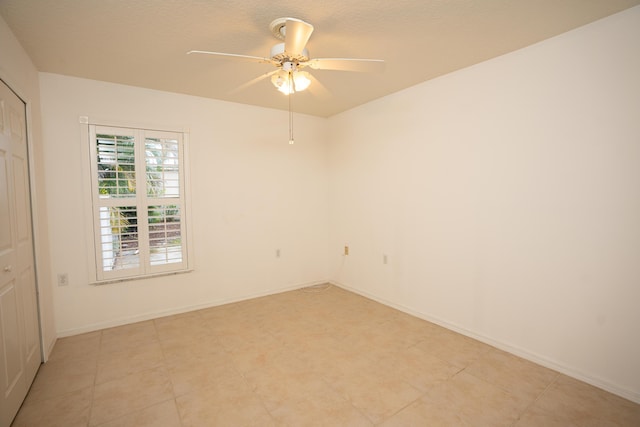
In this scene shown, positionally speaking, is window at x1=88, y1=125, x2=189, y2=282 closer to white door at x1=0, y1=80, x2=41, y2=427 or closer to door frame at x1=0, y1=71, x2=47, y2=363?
door frame at x1=0, y1=71, x2=47, y2=363

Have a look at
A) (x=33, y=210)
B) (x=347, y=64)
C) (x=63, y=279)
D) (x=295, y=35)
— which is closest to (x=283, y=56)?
(x=295, y=35)

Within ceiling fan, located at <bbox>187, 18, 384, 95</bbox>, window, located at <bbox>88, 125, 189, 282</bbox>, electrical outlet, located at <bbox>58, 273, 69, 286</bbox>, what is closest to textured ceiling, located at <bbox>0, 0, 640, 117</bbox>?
ceiling fan, located at <bbox>187, 18, 384, 95</bbox>

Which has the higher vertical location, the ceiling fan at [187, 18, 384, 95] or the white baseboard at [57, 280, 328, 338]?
the ceiling fan at [187, 18, 384, 95]

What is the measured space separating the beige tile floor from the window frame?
577 millimetres

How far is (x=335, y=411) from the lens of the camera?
74.9 inches

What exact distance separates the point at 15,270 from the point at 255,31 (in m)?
2.23

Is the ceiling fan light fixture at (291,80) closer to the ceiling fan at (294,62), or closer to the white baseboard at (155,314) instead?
the ceiling fan at (294,62)

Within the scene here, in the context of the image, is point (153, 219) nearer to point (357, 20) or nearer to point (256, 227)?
point (256, 227)

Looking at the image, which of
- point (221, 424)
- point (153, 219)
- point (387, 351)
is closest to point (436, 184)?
point (387, 351)

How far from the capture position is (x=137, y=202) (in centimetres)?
315

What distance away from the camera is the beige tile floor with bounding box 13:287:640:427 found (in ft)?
6.06

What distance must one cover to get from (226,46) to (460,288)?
2.93 metres

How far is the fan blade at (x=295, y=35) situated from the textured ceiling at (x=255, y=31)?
28cm

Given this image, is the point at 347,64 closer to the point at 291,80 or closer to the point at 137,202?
the point at 291,80
